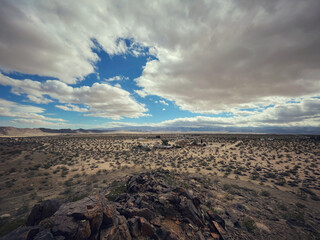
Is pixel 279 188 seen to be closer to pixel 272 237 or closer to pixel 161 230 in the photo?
pixel 272 237

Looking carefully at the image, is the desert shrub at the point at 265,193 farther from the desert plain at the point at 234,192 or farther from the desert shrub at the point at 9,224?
the desert shrub at the point at 9,224

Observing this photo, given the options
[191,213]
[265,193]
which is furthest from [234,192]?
[191,213]

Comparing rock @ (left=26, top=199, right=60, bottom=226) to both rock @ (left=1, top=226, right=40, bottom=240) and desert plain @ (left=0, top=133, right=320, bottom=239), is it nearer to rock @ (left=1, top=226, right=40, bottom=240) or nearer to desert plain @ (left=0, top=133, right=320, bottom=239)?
rock @ (left=1, top=226, right=40, bottom=240)

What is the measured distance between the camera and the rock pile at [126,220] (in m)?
→ 5.05

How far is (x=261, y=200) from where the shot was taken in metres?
11.0

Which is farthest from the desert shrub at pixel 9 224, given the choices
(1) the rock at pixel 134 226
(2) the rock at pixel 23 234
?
(1) the rock at pixel 134 226

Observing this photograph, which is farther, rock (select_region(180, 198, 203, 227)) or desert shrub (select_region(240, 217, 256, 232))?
desert shrub (select_region(240, 217, 256, 232))

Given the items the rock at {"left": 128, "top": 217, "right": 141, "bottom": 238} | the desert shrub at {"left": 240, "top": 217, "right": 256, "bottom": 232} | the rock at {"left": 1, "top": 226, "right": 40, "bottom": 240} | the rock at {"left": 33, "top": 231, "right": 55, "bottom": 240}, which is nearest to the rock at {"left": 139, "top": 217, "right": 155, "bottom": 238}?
the rock at {"left": 128, "top": 217, "right": 141, "bottom": 238}

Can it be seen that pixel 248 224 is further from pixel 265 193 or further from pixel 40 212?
pixel 40 212

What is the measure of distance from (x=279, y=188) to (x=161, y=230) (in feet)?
46.0

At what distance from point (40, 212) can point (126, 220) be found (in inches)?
173

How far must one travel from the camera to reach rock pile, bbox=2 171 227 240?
5.05m

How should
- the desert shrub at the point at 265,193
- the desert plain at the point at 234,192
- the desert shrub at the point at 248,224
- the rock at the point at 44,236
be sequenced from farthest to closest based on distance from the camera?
the desert shrub at the point at 265,193, the desert plain at the point at 234,192, the desert shrub at the point at 248,224, the rock at the point at 44,236

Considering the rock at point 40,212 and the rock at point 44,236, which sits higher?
the rock at point 44,236
